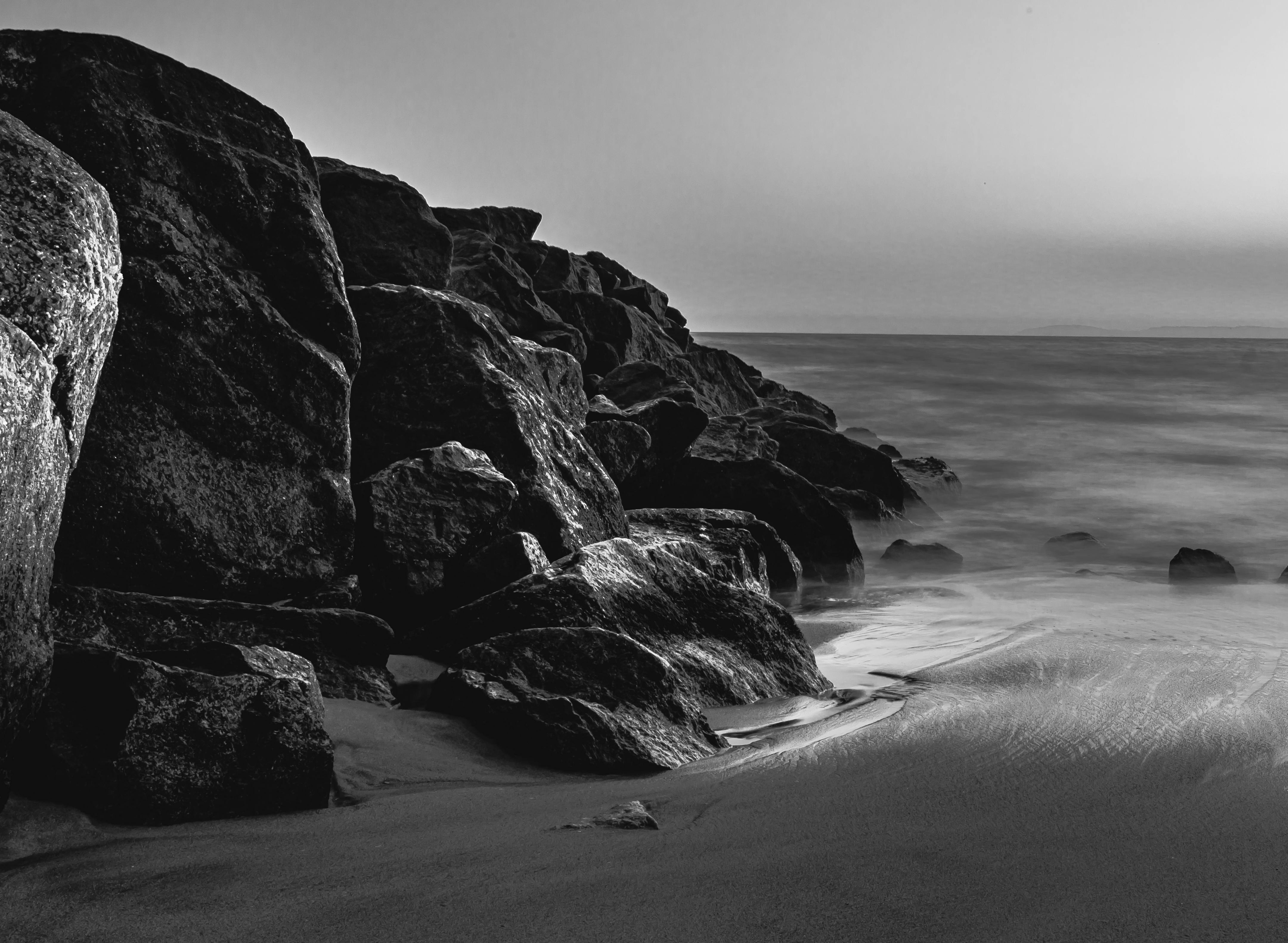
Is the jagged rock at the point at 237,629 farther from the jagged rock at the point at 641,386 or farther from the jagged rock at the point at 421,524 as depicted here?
the jagged rock at the point at 641,386

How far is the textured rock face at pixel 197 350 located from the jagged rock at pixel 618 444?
3.01 meters

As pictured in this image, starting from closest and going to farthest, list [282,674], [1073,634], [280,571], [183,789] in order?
[183,789], [282,674], [280,571], [1073,634]

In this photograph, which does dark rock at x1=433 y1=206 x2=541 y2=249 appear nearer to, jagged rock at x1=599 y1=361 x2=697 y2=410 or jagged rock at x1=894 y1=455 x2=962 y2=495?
jagged rock at x1=599 y1=361 x2=697 y2=410

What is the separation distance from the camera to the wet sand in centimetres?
239

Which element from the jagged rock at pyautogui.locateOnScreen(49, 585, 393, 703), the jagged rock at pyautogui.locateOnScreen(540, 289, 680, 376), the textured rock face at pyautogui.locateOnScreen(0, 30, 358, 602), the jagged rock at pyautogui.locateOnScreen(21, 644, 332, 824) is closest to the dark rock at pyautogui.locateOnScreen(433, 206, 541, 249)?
the jagged rock at pyautogui.locateOnScreen(540, 289, 680, 376)

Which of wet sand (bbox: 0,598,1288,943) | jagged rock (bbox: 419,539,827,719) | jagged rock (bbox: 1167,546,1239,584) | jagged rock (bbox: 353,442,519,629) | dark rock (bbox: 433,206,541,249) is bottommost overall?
jagged rock (bbox: 1167,546,1239,584)

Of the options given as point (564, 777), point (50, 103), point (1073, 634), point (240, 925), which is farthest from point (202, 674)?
point (1073, 634)

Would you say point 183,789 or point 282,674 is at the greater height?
point 282,674

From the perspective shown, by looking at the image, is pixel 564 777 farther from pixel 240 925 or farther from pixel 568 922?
pixel 240 925

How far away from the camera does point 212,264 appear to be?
4449 millimetres

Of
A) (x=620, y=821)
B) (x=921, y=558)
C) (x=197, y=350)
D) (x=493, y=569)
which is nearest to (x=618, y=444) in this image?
(x=493, y=569)

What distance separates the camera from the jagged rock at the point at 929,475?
15.9 metres

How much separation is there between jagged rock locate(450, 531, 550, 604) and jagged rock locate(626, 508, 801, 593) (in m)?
0.90

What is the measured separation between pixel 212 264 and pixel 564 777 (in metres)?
2.56
